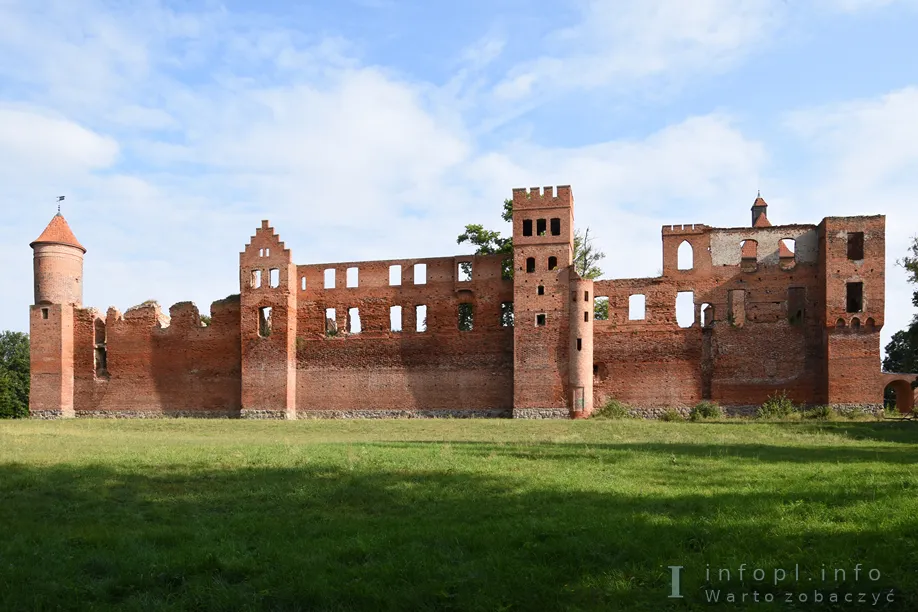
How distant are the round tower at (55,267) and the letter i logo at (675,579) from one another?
41.2 m

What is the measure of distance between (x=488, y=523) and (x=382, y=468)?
4.87 m

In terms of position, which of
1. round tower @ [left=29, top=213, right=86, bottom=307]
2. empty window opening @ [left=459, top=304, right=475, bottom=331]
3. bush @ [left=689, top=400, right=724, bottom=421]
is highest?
round tower @ [left=29, top=213, right=86, bottom=307]

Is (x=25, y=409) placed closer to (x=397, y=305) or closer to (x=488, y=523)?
(x=397, y=305)

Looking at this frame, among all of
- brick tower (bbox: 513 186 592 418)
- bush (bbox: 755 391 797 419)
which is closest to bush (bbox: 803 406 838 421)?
bush (bbox: 755 391 797 419)

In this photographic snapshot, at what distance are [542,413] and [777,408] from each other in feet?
30.4

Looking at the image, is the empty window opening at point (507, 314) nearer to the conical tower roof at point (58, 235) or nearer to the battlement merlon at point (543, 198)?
the battlement merlon at point (543, 198)

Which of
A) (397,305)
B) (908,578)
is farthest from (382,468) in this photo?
(397,305)

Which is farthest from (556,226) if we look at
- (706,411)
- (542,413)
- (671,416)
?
(706,411)

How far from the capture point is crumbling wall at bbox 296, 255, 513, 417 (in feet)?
120

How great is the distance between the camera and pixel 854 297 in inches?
1299

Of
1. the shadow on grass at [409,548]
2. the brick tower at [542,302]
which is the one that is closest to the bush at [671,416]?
the brick tower at [542,302]

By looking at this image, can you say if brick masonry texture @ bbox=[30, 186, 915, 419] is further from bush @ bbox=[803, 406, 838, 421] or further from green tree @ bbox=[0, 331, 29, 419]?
green tree @ bbox=[0, 331, 29, 419]

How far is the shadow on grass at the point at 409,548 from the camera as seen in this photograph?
6266 mm

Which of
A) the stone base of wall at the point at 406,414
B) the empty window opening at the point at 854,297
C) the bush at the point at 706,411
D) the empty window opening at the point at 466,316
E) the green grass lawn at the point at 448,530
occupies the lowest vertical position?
the stone base of wall at the point at 406,414
